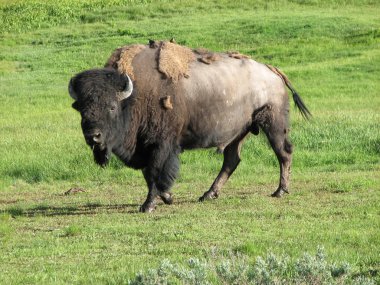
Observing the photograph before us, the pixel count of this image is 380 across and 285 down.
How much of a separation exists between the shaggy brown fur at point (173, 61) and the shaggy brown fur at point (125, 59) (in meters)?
0.32

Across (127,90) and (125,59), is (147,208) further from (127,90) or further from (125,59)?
(125,59)

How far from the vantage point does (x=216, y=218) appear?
11.4 metres

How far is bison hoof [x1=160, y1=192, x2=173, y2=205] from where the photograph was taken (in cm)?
1284

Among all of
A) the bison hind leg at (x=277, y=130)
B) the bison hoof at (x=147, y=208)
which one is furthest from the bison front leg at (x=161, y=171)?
the bison hind leg at (x=277, y=130)

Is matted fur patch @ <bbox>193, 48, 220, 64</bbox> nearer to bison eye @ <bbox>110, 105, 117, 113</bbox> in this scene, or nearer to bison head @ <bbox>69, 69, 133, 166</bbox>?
bison head @ <bbox>69, 69, 133, 166</bbox>

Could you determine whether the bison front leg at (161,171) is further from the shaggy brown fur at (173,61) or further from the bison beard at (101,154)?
the shaggy brown fur at (173,61)

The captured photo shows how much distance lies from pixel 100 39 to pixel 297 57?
8.80m

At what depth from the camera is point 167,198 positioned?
1293cm

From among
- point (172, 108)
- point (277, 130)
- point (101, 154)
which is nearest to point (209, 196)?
point (172, 108)

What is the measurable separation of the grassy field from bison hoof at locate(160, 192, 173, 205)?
15cm

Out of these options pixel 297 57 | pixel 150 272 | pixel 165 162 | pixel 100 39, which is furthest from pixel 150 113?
pixel 100 39

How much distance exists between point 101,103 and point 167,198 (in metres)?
1.81

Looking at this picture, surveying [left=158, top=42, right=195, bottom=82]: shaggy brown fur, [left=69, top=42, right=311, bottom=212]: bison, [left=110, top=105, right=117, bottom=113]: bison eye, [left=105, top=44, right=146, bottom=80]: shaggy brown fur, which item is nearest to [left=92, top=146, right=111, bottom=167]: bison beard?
[left=69, top=42, right=311, bottom=212]: bison

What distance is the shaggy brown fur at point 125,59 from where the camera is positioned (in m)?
12.6
